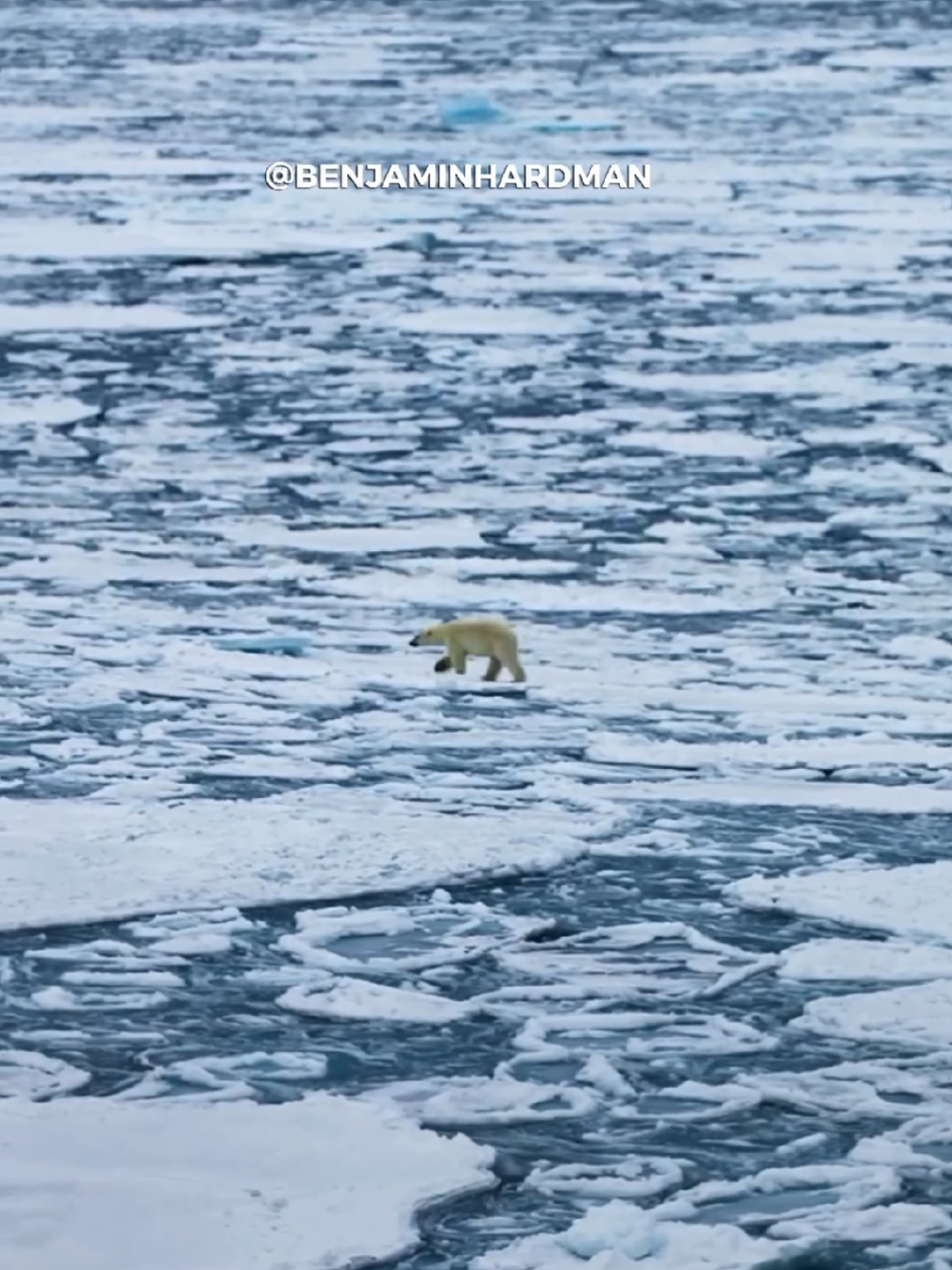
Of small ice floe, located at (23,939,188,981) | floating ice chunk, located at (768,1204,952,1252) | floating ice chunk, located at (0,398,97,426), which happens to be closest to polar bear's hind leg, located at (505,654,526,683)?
small ice floe, located at (23,939,188,981)

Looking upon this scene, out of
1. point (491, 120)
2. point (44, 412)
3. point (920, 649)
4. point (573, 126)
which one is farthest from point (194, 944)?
point (491, 120)

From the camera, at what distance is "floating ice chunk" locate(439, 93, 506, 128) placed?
36.4 feet

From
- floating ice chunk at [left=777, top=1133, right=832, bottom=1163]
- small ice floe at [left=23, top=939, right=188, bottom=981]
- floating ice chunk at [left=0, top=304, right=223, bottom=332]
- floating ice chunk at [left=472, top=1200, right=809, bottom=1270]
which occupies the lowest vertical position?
floating ice chunk at [left=472, top=1200, right=809, bottom=1270]

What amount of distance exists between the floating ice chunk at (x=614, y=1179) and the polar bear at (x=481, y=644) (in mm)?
1646

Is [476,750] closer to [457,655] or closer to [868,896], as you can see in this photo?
[457,655]

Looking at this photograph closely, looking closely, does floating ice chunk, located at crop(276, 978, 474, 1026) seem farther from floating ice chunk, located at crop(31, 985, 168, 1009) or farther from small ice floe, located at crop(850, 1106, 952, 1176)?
small ice floe, located at crop(850, 1106, 952, 1176)

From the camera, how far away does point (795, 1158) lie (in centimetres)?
251

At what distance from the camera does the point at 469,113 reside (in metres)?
11.2

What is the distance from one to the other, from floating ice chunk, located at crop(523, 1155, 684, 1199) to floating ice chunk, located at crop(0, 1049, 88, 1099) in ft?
1.75

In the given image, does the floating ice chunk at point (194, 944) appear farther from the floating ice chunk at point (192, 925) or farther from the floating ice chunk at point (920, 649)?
the floating ice chunk at point (920, 649)

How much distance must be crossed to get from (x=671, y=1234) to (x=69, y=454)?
3679mm

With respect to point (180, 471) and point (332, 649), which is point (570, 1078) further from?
point (180, 471)

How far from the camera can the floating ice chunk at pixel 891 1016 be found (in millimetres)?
2797

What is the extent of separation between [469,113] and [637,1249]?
368 inches
